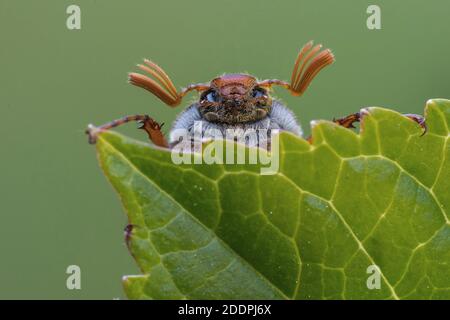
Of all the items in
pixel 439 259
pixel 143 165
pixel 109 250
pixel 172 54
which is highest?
pixel 172 54

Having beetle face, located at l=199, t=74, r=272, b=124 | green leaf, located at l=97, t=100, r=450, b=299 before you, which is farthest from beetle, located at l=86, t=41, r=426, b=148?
green leaf, located at l=97, t=100, r=450, b=299

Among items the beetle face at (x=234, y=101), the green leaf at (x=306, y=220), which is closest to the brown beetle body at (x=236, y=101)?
the beetle face at (x=234, y=101)

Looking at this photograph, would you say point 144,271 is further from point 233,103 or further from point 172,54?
point 172,54

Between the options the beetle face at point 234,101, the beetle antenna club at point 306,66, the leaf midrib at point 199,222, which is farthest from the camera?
the beetle face at point 234,101

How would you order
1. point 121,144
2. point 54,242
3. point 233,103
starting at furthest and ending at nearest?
1. point 54,242
2. point 233,103
3. point 121,144

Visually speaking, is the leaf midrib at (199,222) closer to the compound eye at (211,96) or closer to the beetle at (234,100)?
the beetle at (234,100)

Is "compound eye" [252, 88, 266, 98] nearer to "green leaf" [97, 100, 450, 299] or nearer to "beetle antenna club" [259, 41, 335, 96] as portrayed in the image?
"beetle antenna club" [259, 41, 335, 96]

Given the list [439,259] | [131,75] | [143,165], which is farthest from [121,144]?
[131,75]

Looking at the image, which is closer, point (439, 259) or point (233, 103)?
point (439, 259)
